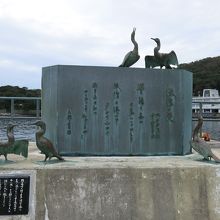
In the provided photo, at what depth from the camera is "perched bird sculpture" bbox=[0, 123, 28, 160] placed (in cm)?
558

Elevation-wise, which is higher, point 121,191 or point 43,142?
point 43,142

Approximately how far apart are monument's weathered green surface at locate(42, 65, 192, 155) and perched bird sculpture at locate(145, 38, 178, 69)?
0.30m

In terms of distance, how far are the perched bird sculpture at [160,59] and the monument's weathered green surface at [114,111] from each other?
11.8 inches

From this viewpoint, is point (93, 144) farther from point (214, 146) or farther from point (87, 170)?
point (214, 146)

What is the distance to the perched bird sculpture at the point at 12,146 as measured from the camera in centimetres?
558

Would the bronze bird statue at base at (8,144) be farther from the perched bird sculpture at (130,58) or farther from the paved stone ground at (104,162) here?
the perched bird sculpture at (130,58)

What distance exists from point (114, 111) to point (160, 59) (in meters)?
1.25

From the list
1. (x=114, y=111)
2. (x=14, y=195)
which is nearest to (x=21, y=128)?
(x=114, y=111)

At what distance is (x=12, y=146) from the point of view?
18.5 ft

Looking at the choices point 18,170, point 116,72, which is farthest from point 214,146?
point 18,170

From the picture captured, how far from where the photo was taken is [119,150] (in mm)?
6422

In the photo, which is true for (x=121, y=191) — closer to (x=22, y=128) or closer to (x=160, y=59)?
(x=160, y=59)

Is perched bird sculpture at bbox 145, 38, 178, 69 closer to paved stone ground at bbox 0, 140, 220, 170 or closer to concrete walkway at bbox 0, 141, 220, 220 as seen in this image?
paved stone ground at bbox 0, 140, 220, 170

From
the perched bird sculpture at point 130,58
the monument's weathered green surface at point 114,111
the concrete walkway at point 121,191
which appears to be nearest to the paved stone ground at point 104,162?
the concrete walkway at point 121,191
